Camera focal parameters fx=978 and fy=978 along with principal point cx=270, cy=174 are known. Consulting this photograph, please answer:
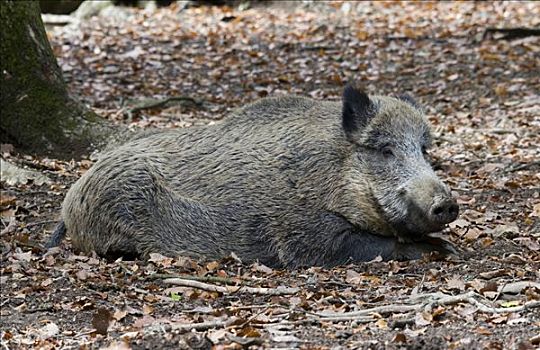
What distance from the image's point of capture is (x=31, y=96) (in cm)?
1020

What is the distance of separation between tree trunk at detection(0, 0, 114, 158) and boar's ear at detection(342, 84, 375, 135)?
12.6 feet

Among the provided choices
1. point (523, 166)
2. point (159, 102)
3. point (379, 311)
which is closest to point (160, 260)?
point (379, 311)

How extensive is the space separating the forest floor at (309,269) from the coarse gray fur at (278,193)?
0.24 meters

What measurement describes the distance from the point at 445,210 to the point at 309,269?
1073 millimetres

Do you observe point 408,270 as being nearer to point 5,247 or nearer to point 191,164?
point 191,164

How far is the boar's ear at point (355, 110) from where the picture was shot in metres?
7.22

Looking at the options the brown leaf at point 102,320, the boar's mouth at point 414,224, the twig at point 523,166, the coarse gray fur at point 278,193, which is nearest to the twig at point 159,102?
the twig at point 523,166

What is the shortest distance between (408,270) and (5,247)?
3.17 m

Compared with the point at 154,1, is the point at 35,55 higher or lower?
higher

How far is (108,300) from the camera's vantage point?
6.06 metres

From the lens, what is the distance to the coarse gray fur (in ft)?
23.4

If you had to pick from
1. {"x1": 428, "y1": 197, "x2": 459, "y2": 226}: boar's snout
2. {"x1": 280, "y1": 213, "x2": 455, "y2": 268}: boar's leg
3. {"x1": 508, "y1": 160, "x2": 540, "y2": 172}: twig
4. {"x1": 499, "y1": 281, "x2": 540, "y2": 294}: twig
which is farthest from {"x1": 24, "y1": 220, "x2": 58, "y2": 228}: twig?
{"x1": 508, "y1": 160, "x2": 540, "y2": 172}: twig

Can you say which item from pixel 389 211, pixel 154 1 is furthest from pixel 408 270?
pixel 154 1

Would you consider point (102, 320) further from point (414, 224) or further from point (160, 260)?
point (414, 224)
